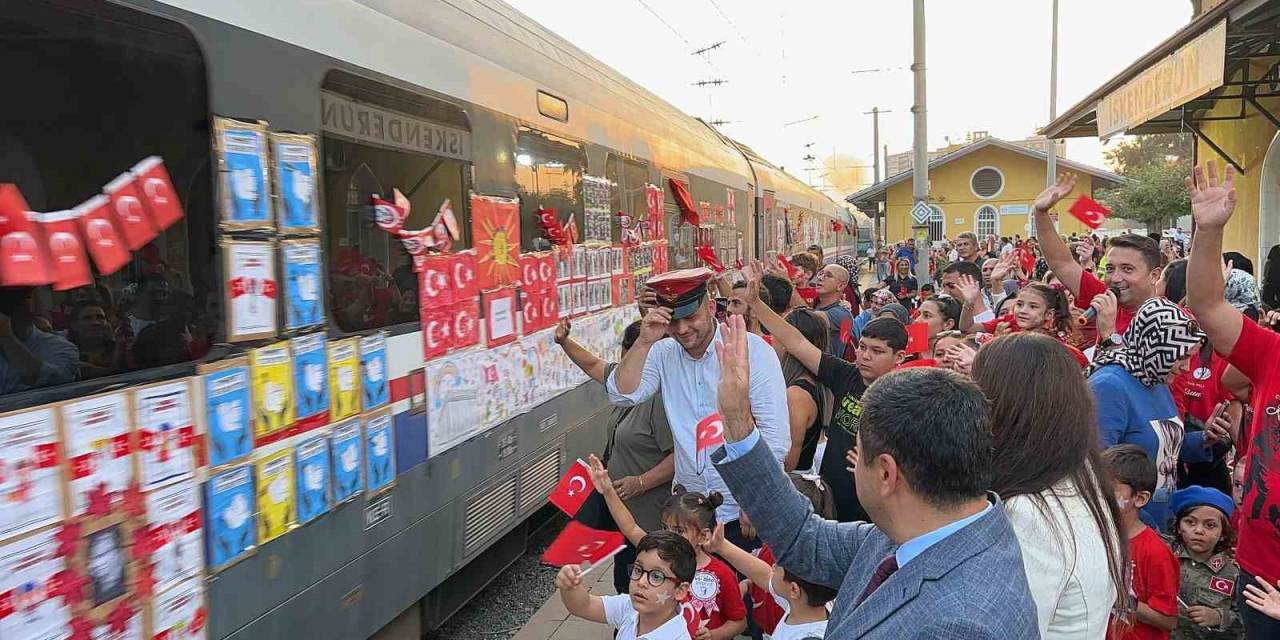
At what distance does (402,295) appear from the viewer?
12.8 feet

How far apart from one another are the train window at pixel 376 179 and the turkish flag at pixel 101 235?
931 mm

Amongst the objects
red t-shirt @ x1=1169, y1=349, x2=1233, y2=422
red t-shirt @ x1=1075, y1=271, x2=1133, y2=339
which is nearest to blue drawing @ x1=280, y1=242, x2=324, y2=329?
red t-shirt @ x1=1075, y1=271, x2=1133, y2=339

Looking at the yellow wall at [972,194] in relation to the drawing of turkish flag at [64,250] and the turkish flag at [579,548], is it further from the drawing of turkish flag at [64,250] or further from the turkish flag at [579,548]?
the drawing of turkish flag at [64,250]

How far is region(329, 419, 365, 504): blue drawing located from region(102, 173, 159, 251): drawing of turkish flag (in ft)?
3.38

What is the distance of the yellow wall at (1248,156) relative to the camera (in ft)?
41.8

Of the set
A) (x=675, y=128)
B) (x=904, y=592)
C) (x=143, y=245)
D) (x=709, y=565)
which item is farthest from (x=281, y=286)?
(x=675, y=128)

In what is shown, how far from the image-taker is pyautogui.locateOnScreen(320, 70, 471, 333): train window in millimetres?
3467

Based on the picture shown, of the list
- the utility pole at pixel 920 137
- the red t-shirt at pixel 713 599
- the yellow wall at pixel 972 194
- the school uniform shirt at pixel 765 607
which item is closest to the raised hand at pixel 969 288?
the school uniform shirt at pixel 765 607

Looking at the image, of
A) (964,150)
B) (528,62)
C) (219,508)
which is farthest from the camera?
(964,150)

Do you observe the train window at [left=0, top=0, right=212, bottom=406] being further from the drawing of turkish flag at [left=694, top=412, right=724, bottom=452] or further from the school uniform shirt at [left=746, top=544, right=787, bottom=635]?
the school uniform shirt at [left=746, top=544, right=787, bottom=635]

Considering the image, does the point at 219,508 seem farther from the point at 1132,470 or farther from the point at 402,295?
the point at 1132,470

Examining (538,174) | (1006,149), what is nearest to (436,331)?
(538,174)

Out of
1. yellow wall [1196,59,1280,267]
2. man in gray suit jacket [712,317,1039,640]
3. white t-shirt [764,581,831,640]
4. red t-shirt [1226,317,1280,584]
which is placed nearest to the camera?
man in gray suit jacket [712,317,1039,640]

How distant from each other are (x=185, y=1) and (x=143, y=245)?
0.74m
